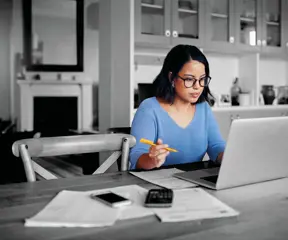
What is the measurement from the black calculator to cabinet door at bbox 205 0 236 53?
3.14 m

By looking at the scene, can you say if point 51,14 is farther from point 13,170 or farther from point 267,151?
point 267,151

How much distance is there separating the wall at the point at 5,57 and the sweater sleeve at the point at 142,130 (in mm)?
4786

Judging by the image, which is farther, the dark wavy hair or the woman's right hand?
the dark wavy hair

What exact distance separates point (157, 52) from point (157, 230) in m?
3.31

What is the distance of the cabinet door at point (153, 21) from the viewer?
355 centimetres

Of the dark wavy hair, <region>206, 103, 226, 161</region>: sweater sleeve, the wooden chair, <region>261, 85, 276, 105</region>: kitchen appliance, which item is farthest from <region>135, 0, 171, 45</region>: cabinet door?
the wooden chair

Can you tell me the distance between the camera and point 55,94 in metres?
5.95

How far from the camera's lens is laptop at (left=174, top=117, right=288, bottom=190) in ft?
3.63

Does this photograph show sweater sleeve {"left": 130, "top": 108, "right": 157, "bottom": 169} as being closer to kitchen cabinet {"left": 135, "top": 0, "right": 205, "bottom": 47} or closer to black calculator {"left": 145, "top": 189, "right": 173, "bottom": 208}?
black calculator {"left": 145, "top": 189, "right": 173, "bottom": 208}

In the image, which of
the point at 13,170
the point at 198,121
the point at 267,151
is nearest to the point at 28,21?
the point at 13,170

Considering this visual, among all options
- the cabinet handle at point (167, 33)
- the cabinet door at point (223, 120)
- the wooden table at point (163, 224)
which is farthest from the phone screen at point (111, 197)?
the cabinet door at point (223, 120)

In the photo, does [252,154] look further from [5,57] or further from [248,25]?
[5,57]

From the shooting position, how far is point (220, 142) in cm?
190

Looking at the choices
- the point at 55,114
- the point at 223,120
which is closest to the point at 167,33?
the point at 223,120
